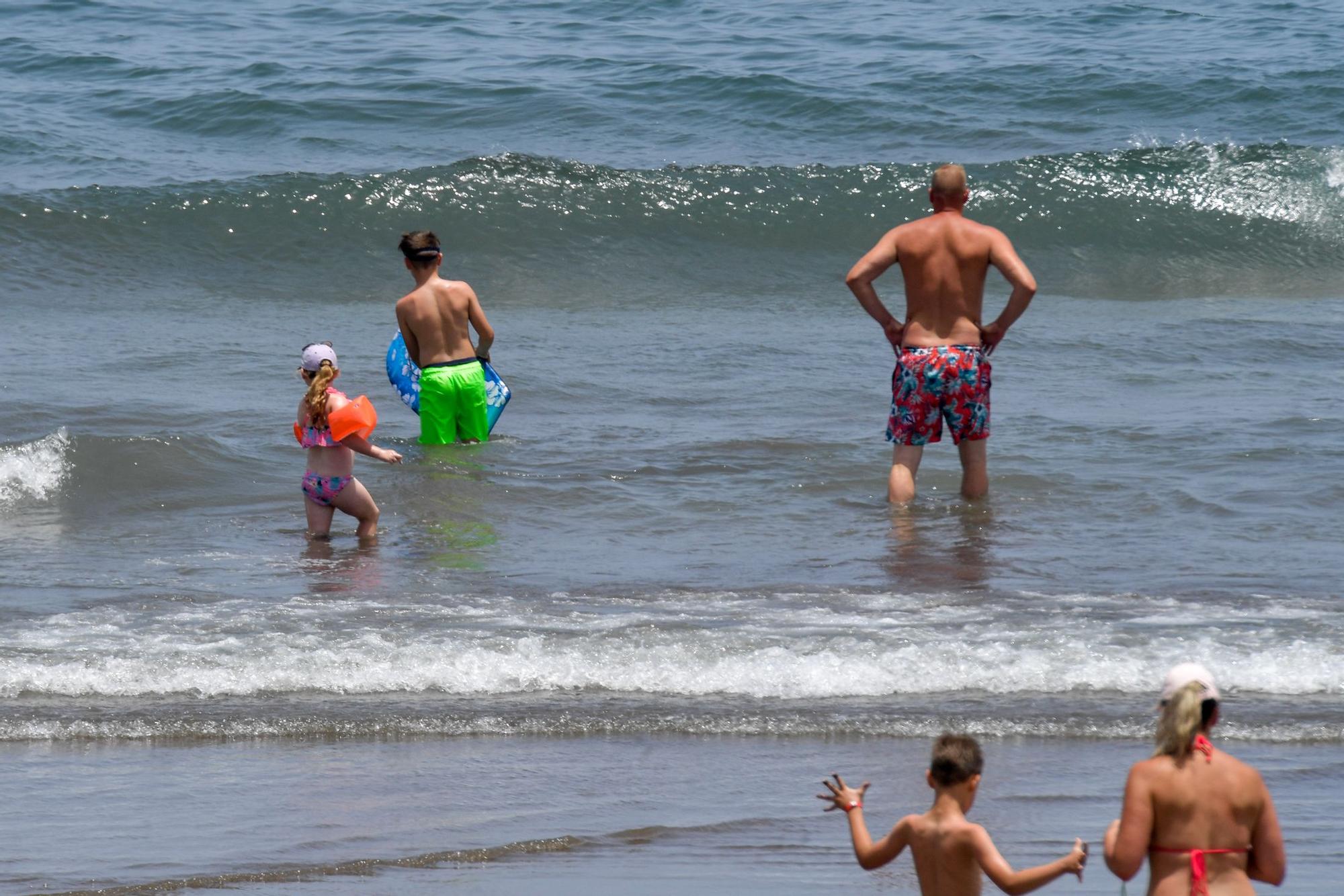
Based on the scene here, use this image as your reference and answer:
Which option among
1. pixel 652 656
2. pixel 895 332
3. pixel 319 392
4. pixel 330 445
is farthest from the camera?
pixel 895 332

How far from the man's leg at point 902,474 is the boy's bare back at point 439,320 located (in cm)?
253

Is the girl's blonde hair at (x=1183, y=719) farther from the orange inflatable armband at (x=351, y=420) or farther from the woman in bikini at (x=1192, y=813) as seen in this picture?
the orange inflatable armband at (x=351, y=420)

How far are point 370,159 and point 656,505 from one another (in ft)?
35.2

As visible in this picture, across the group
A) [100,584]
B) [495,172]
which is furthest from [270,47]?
[100,584]

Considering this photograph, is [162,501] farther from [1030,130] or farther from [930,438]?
[1030,130]

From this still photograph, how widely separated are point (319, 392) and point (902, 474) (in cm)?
273

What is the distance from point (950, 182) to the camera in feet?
24.3

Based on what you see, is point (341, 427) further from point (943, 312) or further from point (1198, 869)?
point (1198, 869)

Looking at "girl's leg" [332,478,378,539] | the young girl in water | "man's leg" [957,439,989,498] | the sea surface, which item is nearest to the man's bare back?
"man's leg" [957,439,989,498]

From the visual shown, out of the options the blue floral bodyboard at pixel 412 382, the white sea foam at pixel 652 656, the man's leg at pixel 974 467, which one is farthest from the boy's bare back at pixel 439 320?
the white sea foam at pixel 652 656

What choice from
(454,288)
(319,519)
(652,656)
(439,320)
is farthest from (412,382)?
(652,656)

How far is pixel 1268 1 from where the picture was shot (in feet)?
80.1

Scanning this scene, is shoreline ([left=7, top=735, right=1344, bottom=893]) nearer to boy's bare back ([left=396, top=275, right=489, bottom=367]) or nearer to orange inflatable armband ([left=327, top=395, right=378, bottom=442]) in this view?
orange inflatable armband ([left=327, top=395, right=378, bottom=442])

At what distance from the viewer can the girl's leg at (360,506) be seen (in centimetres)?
771
